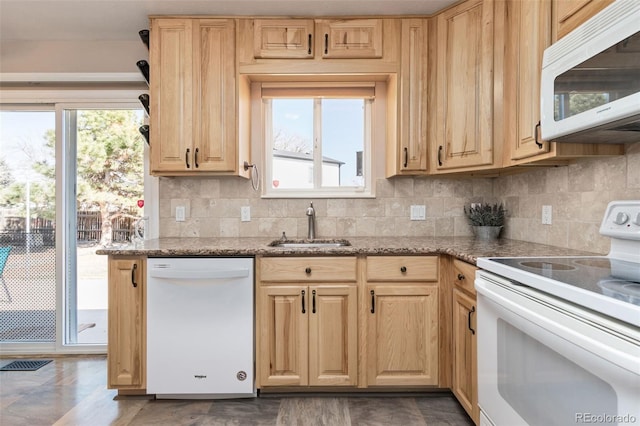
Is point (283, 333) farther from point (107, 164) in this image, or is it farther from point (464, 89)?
point (107, 164)

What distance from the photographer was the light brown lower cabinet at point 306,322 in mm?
2098

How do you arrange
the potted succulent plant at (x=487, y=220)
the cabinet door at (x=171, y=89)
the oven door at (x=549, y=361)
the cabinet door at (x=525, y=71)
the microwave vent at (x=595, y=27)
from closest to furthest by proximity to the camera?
the oven door at (x=549, y=361) < the microwave vent at (x=595, y=27) < the cabinet door at (x=525, y=71) < the cabinet door at (x=171, y=89) < the potted succulent plant at (x=487, y=220)

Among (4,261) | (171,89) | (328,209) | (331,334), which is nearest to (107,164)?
(171,89)

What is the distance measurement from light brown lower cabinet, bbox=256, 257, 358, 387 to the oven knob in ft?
4.04

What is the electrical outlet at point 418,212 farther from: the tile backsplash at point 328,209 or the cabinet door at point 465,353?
the cabinet door at point 465,353

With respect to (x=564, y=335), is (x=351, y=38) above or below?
above

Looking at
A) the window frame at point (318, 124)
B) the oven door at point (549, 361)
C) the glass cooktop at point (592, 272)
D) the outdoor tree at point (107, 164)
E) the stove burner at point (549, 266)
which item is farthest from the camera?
the outdoor tree at point (107, 164)

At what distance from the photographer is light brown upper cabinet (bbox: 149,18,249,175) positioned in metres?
2.36

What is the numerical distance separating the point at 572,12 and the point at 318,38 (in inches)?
55.5

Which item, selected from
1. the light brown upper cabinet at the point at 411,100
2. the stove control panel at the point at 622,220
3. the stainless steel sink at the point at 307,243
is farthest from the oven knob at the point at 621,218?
the stainless steel sink at the point at 307,243

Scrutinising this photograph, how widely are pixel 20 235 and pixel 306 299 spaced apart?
2.44 m

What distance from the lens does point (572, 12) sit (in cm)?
151

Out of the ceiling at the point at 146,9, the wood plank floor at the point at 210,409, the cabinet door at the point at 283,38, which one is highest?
the ceiling at the point at 146,9

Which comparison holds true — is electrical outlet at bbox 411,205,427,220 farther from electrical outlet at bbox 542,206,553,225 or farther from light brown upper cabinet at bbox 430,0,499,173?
electrical outlet at bbox 542,206,553,225
